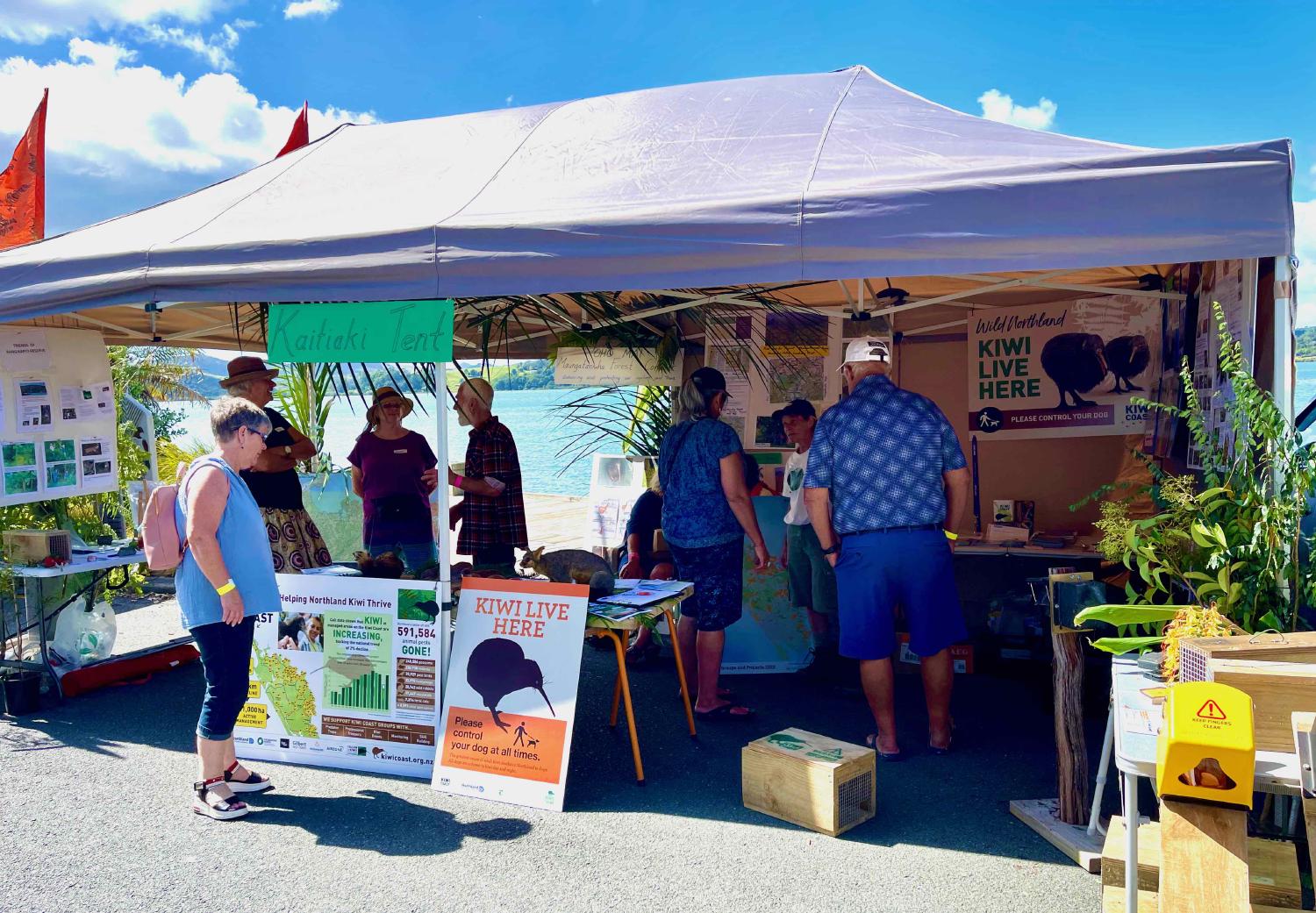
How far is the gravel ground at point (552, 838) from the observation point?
3246 mm

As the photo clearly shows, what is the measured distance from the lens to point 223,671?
3.81 meters

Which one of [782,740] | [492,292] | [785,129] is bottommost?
[782,740]

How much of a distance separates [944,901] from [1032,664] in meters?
2.72

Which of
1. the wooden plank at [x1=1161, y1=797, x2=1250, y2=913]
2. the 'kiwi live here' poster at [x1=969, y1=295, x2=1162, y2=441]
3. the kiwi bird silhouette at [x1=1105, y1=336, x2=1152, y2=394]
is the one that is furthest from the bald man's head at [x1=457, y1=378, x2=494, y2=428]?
the wooden plank at [x1=1161, y1=797, x2=1250, y2=913]

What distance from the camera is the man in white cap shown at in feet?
13.7

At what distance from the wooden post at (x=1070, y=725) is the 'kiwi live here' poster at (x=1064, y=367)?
2.51 metres

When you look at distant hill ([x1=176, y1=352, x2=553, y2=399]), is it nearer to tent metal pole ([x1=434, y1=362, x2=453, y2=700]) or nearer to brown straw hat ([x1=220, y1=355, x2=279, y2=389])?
brown straw hat ([x1=220, y1=355, x2=279, y2=389])

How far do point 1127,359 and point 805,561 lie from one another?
2.11 meters

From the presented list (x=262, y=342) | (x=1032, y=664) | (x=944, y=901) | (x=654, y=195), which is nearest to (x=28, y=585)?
(x=262, y=342)

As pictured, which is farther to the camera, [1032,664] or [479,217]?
[1032,664]

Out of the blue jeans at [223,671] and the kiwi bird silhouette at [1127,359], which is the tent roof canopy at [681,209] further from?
the blue jeans at [223,671]

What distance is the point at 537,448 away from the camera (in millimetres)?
47125

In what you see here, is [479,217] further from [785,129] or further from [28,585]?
[28,585]

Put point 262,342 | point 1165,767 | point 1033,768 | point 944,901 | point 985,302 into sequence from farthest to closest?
point 262,342 < point 985,302 < point 1033,768 < point 944,901 < point 1165,767
